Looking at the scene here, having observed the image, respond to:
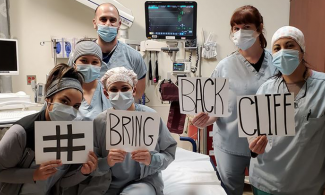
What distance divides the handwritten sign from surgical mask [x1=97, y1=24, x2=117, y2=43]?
94 cm

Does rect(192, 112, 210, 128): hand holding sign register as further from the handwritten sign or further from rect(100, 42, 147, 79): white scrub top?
rect(100, 42, 147, 79): white scrub top

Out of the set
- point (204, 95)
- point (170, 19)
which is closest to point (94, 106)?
point (204, 95)

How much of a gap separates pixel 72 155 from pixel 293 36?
3.95 feet

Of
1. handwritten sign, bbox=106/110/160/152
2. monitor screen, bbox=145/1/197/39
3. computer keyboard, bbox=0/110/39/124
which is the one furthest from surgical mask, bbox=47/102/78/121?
monitor screen, bbox=145/1/197/39

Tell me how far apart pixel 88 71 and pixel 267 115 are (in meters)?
1.04

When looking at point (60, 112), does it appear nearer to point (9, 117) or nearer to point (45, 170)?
point (45, 170)

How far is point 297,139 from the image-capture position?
4.03 feet

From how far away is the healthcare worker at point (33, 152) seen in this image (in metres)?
1.13

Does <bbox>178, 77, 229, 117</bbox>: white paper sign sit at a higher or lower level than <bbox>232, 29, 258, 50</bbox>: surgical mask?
lower

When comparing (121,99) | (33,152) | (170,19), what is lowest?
(33,152)

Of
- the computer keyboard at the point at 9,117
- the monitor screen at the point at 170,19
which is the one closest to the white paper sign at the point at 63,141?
the computer keyboard at the point at 9,117

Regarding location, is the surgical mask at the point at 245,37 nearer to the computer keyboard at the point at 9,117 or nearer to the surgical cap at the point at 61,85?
the surgical cap at the point at 61,85

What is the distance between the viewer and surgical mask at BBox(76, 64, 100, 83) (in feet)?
5.10

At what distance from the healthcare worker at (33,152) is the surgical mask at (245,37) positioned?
992 millimetres
